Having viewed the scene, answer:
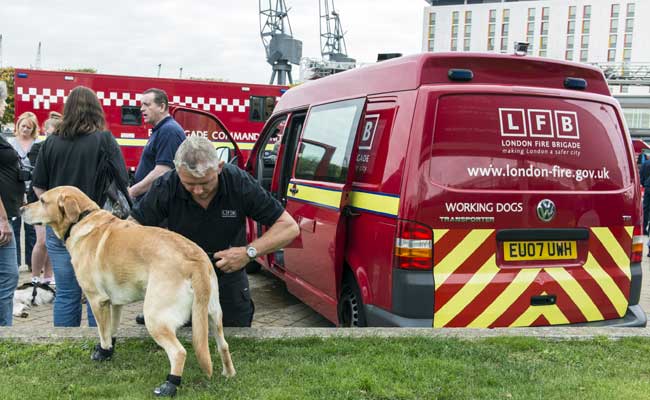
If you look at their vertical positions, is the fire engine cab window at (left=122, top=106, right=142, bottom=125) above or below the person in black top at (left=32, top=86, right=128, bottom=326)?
above

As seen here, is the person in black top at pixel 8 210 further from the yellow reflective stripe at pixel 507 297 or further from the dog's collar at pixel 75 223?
the yellow reflective stripe at pixel 507 297

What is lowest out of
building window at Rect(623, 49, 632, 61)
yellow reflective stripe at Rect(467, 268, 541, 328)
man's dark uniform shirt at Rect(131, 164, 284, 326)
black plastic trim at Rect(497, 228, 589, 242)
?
yellow reflective stripe at Rect(467, 268, 541, 328)

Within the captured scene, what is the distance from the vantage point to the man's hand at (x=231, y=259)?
313cm

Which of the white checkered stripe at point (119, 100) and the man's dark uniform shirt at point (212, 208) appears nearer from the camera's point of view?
the man's dark uniform shirt at point (212, 208)

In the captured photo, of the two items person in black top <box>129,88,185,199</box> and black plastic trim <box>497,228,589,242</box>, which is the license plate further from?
person in black top <box>129,88,185,199</box>

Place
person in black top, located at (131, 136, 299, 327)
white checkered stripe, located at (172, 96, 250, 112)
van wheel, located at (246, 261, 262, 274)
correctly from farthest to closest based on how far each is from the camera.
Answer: white checkered stripe, located at (172, 96, 250, 112), van wheel, located at (246, 261, 262, 274), person in black top, located at (131, 136, 299, 327)

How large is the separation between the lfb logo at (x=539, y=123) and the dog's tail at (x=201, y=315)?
6.69 feet

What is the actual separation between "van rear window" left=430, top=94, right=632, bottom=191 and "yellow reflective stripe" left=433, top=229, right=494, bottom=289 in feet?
0.96

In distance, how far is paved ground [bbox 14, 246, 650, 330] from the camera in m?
5.11

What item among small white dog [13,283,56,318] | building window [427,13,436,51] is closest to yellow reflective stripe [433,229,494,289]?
small white dog [13,283,56,318]

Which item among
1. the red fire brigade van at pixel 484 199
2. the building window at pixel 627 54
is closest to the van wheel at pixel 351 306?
the red fire brigade van at pixel 484 199

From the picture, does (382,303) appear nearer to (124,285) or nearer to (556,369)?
(556,369)

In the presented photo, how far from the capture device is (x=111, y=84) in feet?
41.0

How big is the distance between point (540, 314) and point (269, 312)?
2.69 m
